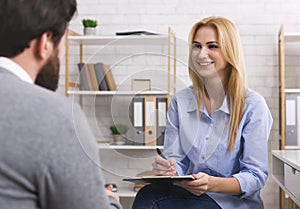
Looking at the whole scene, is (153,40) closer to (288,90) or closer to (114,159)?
(114,159)

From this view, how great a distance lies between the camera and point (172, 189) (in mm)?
1900

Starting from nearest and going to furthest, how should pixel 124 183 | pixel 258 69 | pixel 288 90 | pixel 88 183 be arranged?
pixel 88 183, pixel 124 183, pixel 288 90, pixel 258 69

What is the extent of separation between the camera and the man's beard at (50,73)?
102cm

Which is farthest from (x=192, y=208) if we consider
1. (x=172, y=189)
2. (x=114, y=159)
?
(x=114, y=159)

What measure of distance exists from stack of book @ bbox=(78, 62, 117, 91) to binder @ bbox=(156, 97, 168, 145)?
203mm

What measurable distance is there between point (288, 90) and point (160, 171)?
1.59m

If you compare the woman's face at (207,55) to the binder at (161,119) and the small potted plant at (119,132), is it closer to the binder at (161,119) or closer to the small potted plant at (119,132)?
the binder at (161,119)

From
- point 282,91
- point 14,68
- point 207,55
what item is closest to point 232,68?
point 207,55

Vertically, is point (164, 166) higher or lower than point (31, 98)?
lower

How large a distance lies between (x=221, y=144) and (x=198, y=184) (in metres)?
0.20

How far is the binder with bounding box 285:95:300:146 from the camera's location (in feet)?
10.1

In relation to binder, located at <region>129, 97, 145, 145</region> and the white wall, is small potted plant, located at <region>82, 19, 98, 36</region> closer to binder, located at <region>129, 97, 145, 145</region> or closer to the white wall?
the white wall

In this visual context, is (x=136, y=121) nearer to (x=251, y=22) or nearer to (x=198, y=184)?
(x=198, y=184)

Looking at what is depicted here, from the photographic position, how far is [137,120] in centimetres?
166
